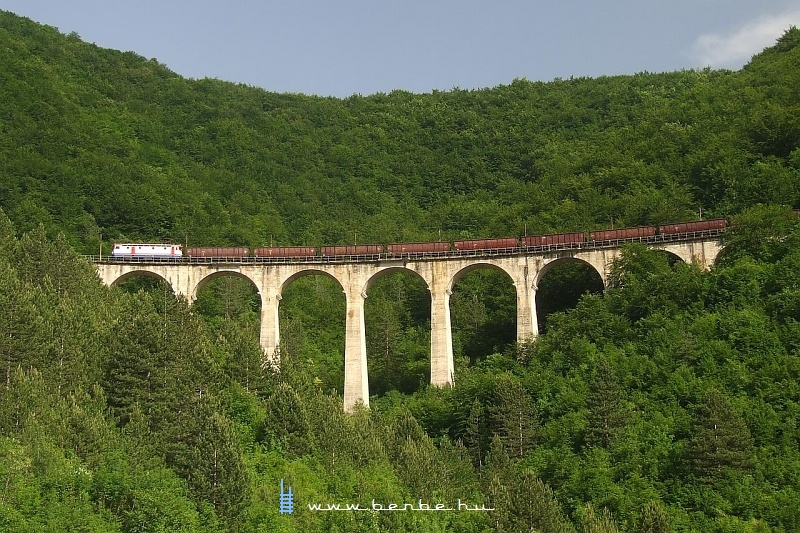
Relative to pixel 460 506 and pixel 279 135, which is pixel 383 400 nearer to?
pixel 460 506

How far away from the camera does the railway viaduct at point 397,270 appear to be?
69.4 meters

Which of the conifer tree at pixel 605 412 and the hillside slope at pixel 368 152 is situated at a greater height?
the hillside slope at pixel 368 152

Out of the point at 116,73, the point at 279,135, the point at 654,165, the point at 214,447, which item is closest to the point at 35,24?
Answer: the point at 116,73

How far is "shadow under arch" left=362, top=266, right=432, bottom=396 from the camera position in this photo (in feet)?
247

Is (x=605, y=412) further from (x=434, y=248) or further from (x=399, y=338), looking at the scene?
(x=399, y=338)

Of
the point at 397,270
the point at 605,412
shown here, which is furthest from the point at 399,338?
the point at 605,412

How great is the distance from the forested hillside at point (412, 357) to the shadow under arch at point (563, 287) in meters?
0.23

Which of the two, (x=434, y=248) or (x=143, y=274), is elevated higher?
(x=434, y=248)

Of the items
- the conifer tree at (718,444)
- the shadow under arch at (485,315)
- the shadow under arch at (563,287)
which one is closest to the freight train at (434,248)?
the shadow under arch at (485,315)

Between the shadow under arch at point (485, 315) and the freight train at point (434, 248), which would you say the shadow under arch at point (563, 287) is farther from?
the freight train at point (434, 248)

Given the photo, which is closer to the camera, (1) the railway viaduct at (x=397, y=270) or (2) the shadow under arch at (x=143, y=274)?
(1) the railway viaduct at (x=397, y=270)

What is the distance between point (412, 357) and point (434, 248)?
31.2 ft

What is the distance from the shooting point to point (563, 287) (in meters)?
76.6

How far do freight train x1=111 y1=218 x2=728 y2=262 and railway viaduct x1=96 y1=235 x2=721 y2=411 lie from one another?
43 centimetres
